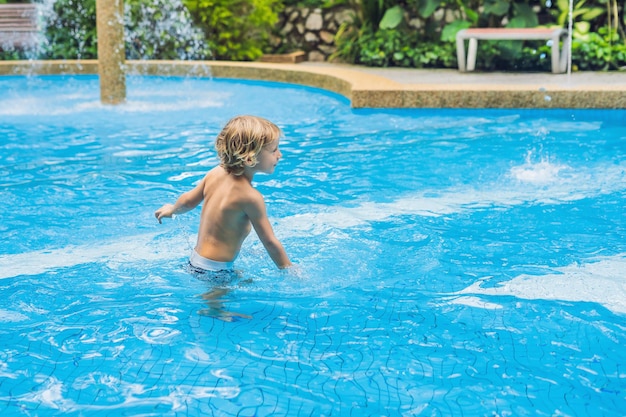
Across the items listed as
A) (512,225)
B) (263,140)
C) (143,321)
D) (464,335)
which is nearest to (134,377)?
(143,321)

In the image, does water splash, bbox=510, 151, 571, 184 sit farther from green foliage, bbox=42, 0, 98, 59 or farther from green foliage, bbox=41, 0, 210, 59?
green foliage, bbox=42, 0, 98, 59

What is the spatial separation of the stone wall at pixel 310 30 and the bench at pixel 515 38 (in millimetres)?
3216

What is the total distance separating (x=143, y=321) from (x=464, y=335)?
1395 millimetres

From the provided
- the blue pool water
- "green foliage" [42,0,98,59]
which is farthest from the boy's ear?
"green foliage" [42,0,98,59]

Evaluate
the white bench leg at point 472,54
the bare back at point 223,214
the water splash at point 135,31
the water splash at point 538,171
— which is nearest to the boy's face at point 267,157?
the bare back at point 223,214

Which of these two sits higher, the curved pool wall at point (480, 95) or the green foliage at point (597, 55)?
the green foliage at point (597, 55)

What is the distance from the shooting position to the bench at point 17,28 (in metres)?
13.9

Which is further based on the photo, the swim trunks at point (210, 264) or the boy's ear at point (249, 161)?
the swim trunks at point (210, 264)

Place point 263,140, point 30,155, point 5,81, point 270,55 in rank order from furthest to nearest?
point 270,55, point 5,81, point 30,155, point 263,140

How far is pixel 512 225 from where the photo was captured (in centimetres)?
525

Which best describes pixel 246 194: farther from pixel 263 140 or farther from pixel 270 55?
pixel 270 55

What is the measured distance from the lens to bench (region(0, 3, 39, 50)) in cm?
1387

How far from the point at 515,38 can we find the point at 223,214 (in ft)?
26.3

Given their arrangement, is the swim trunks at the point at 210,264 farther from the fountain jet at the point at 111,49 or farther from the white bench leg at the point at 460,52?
the white bench leg at the point at 460,52
